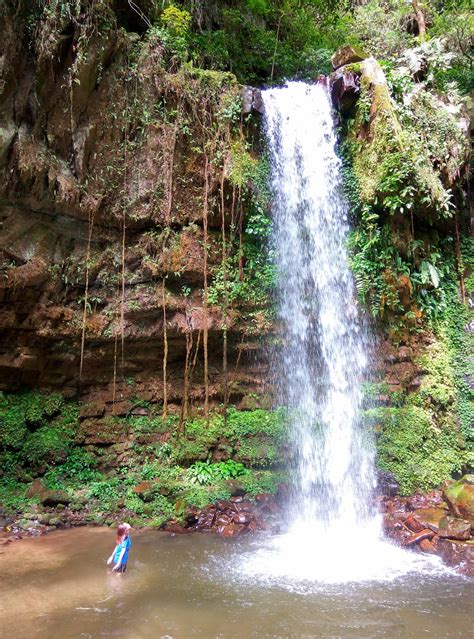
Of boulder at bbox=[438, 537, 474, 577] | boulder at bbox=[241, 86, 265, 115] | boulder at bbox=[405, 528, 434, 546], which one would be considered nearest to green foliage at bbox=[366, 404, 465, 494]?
boulder at bbox=[405, 528, 434, 546]

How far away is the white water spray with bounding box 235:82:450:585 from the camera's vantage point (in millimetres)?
8891

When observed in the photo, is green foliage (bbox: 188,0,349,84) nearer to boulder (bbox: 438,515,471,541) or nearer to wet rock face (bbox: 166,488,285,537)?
wet rock face (bbox: 166,488,285,537)

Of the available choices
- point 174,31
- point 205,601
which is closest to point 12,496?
point 205,601

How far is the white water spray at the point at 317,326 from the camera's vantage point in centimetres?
889

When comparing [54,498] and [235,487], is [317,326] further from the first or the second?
[54,498]

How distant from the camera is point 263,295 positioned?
10.5 metres

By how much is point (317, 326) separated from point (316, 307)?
16.7 inches

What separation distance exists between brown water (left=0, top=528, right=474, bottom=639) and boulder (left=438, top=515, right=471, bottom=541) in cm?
95

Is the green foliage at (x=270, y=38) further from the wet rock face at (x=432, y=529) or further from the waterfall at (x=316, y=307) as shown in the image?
the wet rock face at (x=432, y=529)

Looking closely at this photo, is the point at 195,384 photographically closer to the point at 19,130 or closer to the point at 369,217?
the point at 369,217

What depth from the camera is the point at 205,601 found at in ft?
16.4

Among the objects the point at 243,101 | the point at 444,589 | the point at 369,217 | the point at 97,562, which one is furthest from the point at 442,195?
the point at 97,562

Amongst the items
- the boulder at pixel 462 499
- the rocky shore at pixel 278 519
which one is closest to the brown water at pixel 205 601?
the rocky shore at pixel 278 519

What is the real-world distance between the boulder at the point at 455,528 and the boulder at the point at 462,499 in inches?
5.2
